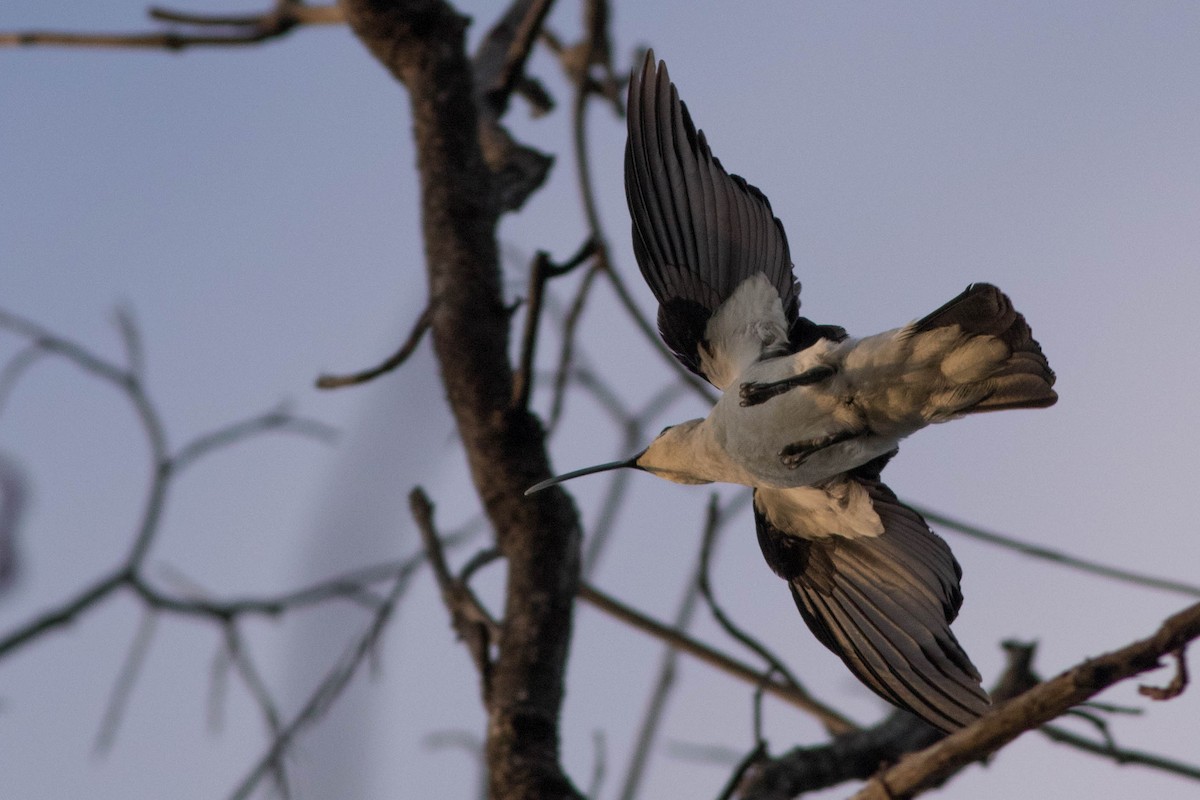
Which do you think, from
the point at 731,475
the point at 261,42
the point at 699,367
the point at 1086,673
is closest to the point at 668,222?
the point at 699,367

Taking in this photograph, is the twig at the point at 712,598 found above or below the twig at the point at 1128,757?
above

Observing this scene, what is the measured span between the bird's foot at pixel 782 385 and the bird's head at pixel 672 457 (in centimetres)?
27

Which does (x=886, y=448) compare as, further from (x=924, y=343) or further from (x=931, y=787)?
(x=931, y=787)

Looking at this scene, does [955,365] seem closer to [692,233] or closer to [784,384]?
[784,384]

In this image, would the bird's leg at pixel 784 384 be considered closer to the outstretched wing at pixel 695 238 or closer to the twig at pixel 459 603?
the outstretched wing at pixel 695 238

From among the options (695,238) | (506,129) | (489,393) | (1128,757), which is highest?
(506,129)

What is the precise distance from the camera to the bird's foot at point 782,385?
2.91m

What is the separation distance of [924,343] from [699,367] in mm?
714

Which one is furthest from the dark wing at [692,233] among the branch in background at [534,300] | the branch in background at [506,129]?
the branch in background at [534,300]

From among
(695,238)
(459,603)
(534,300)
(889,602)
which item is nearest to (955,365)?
(889,602)

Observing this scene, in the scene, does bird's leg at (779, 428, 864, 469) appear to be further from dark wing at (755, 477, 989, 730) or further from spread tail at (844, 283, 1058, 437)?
dark wing at (755, 477, 989, 730)

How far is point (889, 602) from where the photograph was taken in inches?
124

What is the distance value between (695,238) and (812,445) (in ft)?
2.15

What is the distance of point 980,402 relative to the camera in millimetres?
2785
